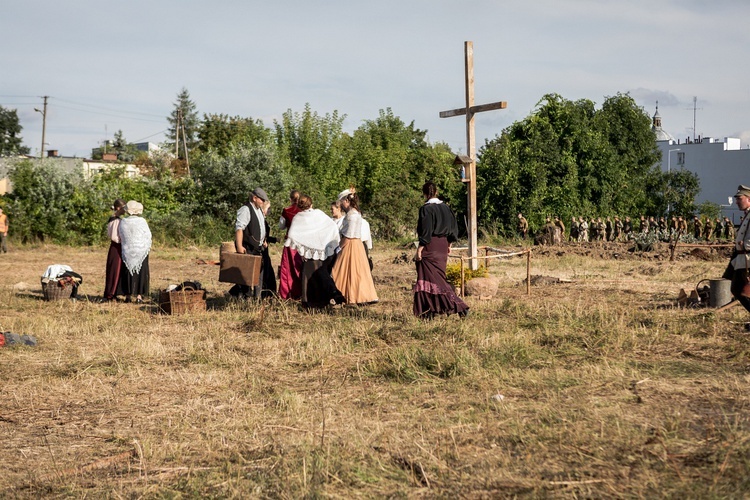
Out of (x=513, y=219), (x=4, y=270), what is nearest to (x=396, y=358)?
(x=4, y=270)

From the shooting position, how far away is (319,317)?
11000 millimetres

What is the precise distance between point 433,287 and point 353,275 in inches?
57.8

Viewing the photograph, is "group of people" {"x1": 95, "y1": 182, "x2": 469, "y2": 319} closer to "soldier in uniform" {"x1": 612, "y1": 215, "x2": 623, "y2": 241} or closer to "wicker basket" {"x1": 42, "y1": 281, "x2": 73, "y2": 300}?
"wicker basket" {"x1": 42, "y1": 281, "x2": 73, "y2": 300}

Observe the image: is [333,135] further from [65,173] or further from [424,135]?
[424,135]

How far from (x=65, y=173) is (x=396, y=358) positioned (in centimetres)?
2214

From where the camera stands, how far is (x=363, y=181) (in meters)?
32.6

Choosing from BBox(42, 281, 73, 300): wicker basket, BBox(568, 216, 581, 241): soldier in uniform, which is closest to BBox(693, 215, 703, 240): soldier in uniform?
BBox(568, 216, 581, 241): soldier in uniform

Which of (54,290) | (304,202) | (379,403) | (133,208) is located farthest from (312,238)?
(379,403)

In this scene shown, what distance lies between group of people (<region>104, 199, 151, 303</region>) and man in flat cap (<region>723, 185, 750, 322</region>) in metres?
8.34

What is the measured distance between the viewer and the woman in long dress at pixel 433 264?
10219 mm

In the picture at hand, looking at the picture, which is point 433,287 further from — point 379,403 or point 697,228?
point 697,228

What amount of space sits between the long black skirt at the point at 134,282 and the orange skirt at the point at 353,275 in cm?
352

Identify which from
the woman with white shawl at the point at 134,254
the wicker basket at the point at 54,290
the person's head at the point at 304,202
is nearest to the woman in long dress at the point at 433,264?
the person's head at the point at 304,202

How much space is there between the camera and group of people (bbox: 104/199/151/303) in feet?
42.9
